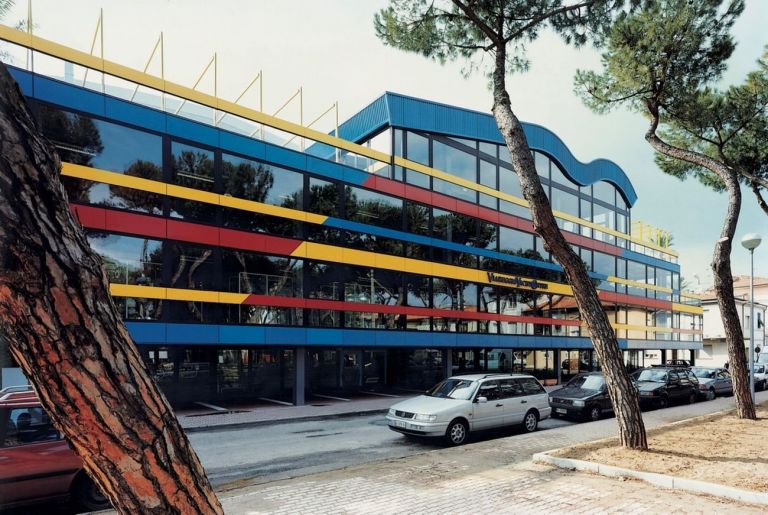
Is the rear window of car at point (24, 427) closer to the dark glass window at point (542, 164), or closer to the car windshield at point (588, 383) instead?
the car windshield at point (588, 383)

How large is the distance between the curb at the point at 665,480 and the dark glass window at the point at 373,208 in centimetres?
1586

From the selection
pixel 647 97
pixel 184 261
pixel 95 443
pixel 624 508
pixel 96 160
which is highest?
pixel 647 97

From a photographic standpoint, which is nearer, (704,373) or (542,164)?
(704,373)

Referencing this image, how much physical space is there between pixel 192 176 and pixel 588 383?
16216mm

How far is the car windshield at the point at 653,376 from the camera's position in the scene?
20.2 m

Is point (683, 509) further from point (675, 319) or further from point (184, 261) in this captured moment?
point (675, 319)

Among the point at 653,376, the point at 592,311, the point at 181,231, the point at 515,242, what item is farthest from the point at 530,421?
the point at 515,242

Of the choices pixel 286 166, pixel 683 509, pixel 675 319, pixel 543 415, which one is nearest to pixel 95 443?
pixel 683 509

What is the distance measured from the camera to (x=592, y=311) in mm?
10055

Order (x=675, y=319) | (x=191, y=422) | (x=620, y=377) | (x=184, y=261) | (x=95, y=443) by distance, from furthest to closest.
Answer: (x=675, y=319)
(x=184, y=261)
(x=191, y=422)
(x=620, y=377)
(x=95, y=443)

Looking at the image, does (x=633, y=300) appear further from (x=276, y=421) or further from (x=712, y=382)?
(x=276, y=421)

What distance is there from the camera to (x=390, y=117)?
24984 millimetres

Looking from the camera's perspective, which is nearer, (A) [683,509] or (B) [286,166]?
(A) [683,509]

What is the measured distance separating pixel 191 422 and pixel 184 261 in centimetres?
580
